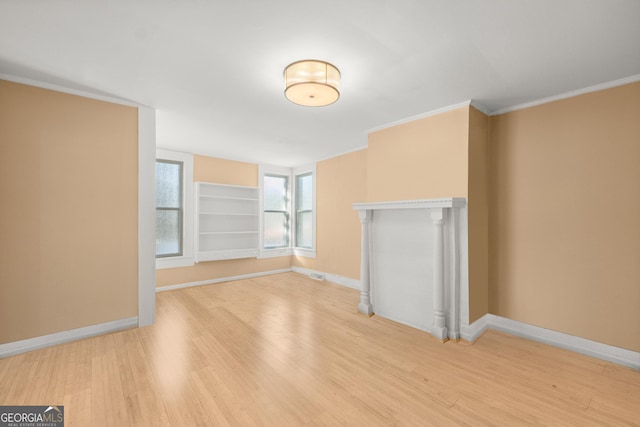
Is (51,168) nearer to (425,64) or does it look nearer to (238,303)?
(238,303)

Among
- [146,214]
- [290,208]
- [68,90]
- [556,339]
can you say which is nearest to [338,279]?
[290,208]

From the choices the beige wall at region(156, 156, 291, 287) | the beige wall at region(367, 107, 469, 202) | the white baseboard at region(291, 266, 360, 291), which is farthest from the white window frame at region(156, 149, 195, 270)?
the beige wall at region(367, 107, 469, 202)

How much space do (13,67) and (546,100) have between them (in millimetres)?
5058

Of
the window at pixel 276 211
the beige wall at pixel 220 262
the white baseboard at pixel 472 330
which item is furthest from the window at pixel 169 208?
the white baseboard at pixel 472 330

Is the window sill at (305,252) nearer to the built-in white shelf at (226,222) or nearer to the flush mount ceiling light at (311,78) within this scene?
the built-in white shelf at (226,222)

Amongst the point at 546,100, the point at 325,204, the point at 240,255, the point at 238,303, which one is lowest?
the point at 238,303

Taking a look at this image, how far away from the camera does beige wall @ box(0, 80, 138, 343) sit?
239cm

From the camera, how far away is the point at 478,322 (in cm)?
288

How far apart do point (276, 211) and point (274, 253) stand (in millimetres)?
1024

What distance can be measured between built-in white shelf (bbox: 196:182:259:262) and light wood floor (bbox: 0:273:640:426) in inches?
90.7

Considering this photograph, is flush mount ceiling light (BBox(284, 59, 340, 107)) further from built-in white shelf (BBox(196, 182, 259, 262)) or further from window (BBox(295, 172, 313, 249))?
window (BBox(295, 172, 313, 249))

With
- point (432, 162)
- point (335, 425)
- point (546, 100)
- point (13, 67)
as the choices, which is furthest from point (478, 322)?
point (13, 67)

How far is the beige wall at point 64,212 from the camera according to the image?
2.39 meters

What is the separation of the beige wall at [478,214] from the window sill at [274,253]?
14.1ft
